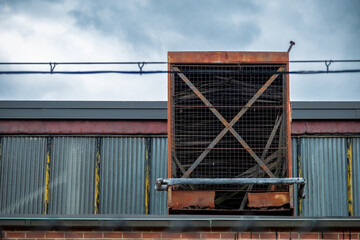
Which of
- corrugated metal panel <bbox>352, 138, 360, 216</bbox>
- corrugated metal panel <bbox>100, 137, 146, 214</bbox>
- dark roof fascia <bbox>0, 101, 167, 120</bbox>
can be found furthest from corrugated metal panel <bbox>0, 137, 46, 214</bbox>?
corrugated metal panel <bbox>352, 138, 360, 216</bbox>

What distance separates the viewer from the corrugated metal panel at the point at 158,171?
11789mm

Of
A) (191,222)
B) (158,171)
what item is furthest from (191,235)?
(158,171)

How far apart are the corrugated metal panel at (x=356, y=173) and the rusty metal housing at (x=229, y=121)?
4.63m

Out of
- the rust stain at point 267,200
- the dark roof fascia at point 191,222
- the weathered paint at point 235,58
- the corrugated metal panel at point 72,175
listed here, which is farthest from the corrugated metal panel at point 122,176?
the dark roof fascia at point 191,222

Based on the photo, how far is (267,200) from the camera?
778cm

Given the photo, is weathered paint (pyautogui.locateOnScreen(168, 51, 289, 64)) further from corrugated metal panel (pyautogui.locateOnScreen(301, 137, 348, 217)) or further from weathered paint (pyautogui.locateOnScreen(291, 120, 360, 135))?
corrugated metal panel (pyautogui.locateOnScreen(301, 137, 348, 217))

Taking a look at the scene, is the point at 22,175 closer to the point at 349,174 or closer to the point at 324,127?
the point at 324,127

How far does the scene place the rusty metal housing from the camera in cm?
803

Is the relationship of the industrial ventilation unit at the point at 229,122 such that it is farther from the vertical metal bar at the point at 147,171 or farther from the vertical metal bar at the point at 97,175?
the vertical metal bar at the point at 97,175

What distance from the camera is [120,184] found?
11.9m

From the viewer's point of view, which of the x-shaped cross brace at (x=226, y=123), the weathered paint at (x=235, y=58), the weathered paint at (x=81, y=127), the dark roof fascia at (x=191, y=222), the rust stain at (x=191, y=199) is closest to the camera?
the dark roof fascia at (x=191, y=222)

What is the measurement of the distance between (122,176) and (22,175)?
9.03 ft

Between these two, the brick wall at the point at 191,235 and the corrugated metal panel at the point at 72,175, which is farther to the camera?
the corrugated metal panel at the point at 72,175

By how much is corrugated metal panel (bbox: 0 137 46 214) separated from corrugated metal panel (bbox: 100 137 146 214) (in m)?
1.72
